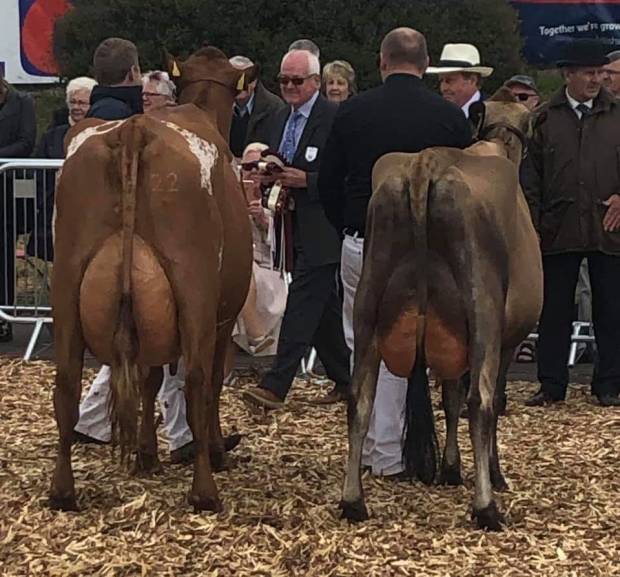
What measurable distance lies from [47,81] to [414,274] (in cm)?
1412

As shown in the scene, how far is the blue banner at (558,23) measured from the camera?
714 inches

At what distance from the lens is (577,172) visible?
9.09m

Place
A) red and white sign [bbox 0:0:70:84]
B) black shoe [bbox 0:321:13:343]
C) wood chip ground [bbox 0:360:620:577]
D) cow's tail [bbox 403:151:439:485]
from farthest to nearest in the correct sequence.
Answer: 1. red and white sign [bbox 0:0:70:84]
2. black shoe [bbox 0:321:13:343]
3. cow's tail [bbox 403:151:439:485]
4. wood chip ground [bbox 0:360:620:577]

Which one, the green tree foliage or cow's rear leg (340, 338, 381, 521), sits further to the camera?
the green tree foliage

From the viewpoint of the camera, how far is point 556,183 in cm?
916

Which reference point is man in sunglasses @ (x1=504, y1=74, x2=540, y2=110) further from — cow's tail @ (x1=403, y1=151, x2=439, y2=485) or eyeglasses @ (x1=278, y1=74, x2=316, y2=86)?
cow's tail @ (x1=403, y1=151, x2=439, y2=485)

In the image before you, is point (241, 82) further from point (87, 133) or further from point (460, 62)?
point (460, 62)

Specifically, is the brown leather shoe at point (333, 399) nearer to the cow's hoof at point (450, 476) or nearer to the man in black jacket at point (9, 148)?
the cow's hoof at point (450, 476)

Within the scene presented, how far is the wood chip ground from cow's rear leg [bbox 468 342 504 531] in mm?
104

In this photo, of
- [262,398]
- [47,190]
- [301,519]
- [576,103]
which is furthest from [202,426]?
[47,190]

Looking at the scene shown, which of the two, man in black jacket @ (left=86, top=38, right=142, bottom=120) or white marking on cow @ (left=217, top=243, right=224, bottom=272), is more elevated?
man in black jacket @ (left=86, top=38, right=142, bottom=120)

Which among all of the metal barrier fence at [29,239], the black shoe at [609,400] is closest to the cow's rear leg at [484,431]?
the black shoe at [609,400]

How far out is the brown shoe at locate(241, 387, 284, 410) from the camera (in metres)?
8.73

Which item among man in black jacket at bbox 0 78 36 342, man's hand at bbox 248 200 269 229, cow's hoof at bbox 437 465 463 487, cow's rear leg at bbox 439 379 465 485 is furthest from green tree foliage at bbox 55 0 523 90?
cow's hoof at bbox 437 465 463 487
